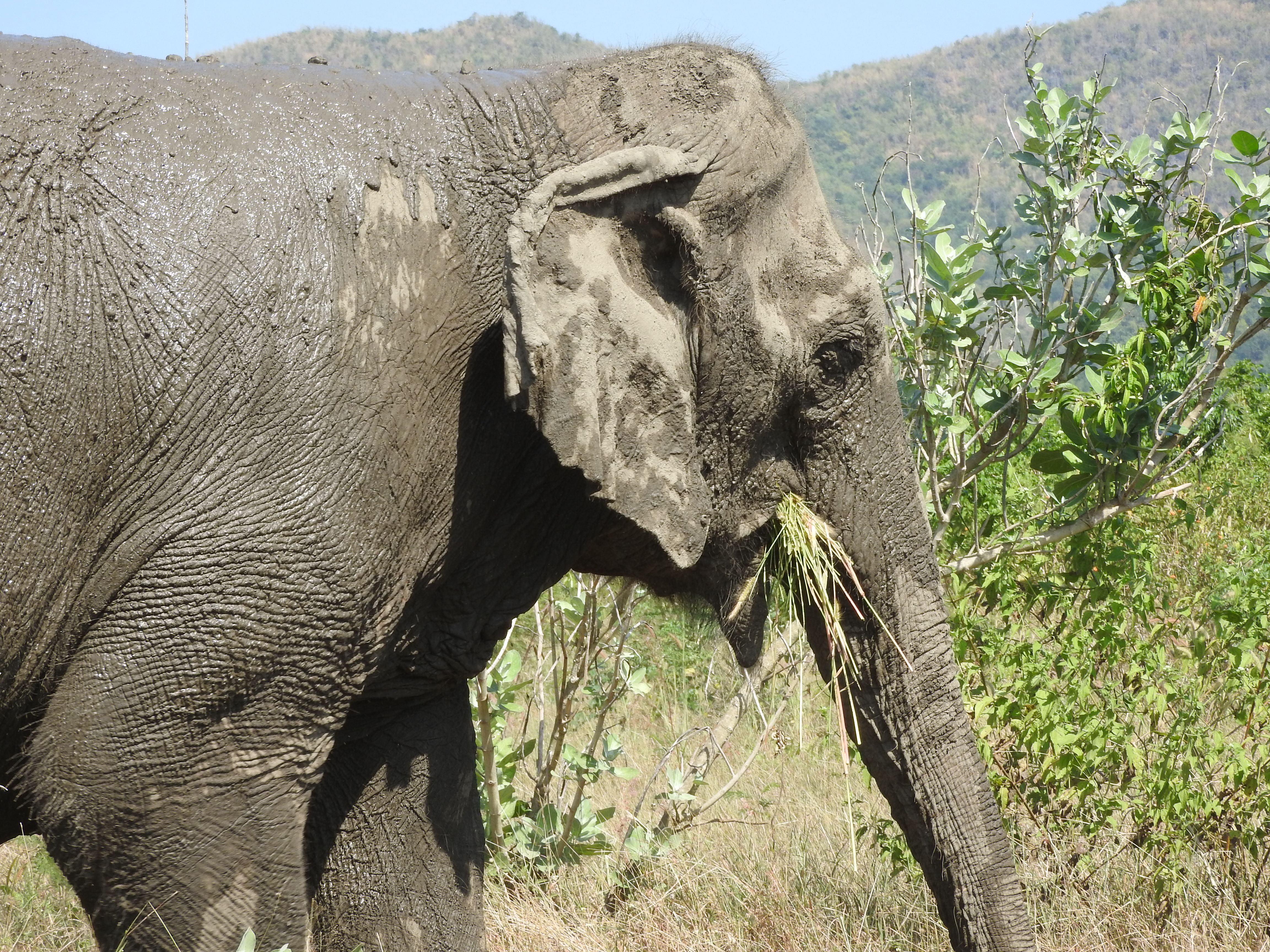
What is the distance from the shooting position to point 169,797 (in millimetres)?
2814

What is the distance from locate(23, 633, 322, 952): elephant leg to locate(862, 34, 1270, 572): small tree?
255cm

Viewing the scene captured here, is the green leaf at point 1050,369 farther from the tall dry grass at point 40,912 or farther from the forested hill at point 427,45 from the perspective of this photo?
the forested hill at point 427,45

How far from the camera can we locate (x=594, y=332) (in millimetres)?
3066

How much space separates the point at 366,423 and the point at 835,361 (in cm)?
121

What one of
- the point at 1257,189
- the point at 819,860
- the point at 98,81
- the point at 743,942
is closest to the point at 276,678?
the point at 98,81

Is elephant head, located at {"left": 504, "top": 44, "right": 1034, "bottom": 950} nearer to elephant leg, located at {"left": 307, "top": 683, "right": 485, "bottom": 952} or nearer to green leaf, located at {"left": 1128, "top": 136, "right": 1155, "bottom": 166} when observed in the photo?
elephant leg, located at {"left": 307, "top": 683, "right": 485, "bottom": 952}

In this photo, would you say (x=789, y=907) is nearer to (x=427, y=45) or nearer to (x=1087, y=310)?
(x=1087, y=310)

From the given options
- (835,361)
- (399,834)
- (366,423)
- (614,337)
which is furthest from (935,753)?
(366,423)

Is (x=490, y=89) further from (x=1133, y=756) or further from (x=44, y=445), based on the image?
(x=1133, y=756)

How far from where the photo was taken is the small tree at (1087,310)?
14.6ft

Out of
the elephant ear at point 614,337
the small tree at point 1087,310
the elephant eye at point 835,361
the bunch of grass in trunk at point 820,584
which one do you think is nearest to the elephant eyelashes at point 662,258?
the elephant ear at point 614,337

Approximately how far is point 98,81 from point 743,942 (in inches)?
126

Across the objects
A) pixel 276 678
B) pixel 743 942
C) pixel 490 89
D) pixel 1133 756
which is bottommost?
pixel 743 942

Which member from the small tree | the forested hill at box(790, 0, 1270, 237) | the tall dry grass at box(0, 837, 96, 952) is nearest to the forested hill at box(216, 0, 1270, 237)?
the forested hill at box(790, 0, 1270, 237)
